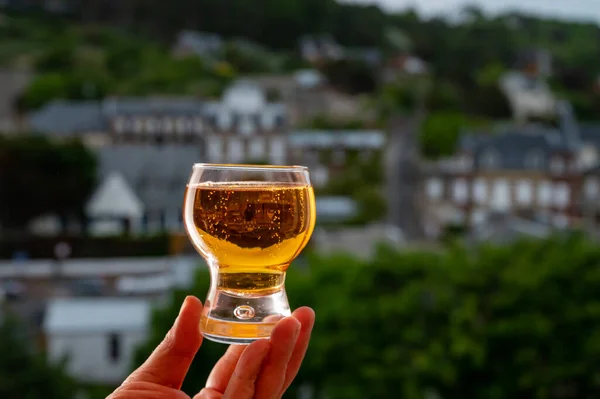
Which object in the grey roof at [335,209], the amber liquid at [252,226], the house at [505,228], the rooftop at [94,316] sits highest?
the amber liquid at [252,226]

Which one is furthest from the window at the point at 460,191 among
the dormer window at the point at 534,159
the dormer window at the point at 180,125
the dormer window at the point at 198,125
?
the dormer window at the point at 180,125

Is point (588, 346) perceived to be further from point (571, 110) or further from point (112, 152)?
point (571, 110)

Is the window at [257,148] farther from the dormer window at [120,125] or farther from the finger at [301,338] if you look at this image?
the finger at [301,338]

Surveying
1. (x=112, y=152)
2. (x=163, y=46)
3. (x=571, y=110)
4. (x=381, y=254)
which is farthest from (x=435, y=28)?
(x=381, y=254)

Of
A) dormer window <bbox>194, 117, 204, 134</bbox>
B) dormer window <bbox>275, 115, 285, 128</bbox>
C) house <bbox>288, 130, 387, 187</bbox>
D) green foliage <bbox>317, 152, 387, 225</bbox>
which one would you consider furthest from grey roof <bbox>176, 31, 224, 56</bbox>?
green foliage <bbox>317, 152, 387, 225</bbox>

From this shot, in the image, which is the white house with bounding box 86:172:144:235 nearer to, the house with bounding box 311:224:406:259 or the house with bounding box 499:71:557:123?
the house with bounding box 311:224:406:259

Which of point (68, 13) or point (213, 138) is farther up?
point (68, 13)
